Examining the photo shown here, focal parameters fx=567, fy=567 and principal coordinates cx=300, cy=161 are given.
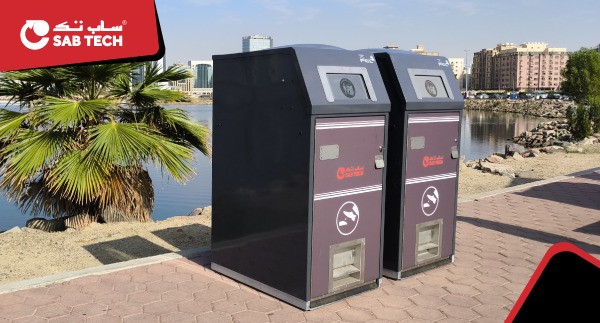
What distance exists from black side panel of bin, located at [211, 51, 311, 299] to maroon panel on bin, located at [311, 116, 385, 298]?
10 cm

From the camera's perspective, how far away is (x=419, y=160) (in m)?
4.72

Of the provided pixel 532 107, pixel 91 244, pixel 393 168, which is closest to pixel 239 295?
pixel 393 168

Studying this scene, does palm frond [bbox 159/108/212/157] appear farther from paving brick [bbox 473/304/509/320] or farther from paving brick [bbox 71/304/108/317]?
paving brick [bbox 473/304/509/320]

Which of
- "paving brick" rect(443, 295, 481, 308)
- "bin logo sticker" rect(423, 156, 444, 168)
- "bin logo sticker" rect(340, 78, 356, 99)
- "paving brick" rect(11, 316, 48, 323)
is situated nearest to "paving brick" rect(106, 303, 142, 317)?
"paving brick" rect(11, 316, 48, 323)

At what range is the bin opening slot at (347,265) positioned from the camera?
4.23 meters

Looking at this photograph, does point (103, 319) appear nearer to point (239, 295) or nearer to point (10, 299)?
point (10, 299)

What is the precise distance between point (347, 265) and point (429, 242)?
1.04 metres

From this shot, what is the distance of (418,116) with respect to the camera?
4.61 meters

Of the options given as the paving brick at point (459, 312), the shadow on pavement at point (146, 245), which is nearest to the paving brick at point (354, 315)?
the paving brick at point (459, 312)

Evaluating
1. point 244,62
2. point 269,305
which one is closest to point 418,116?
point 244,62

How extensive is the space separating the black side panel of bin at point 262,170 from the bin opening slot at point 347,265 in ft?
1.05

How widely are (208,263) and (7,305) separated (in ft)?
5.54

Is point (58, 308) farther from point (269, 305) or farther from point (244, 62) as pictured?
point (244, 62)

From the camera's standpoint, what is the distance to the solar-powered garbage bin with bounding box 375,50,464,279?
457 cm
